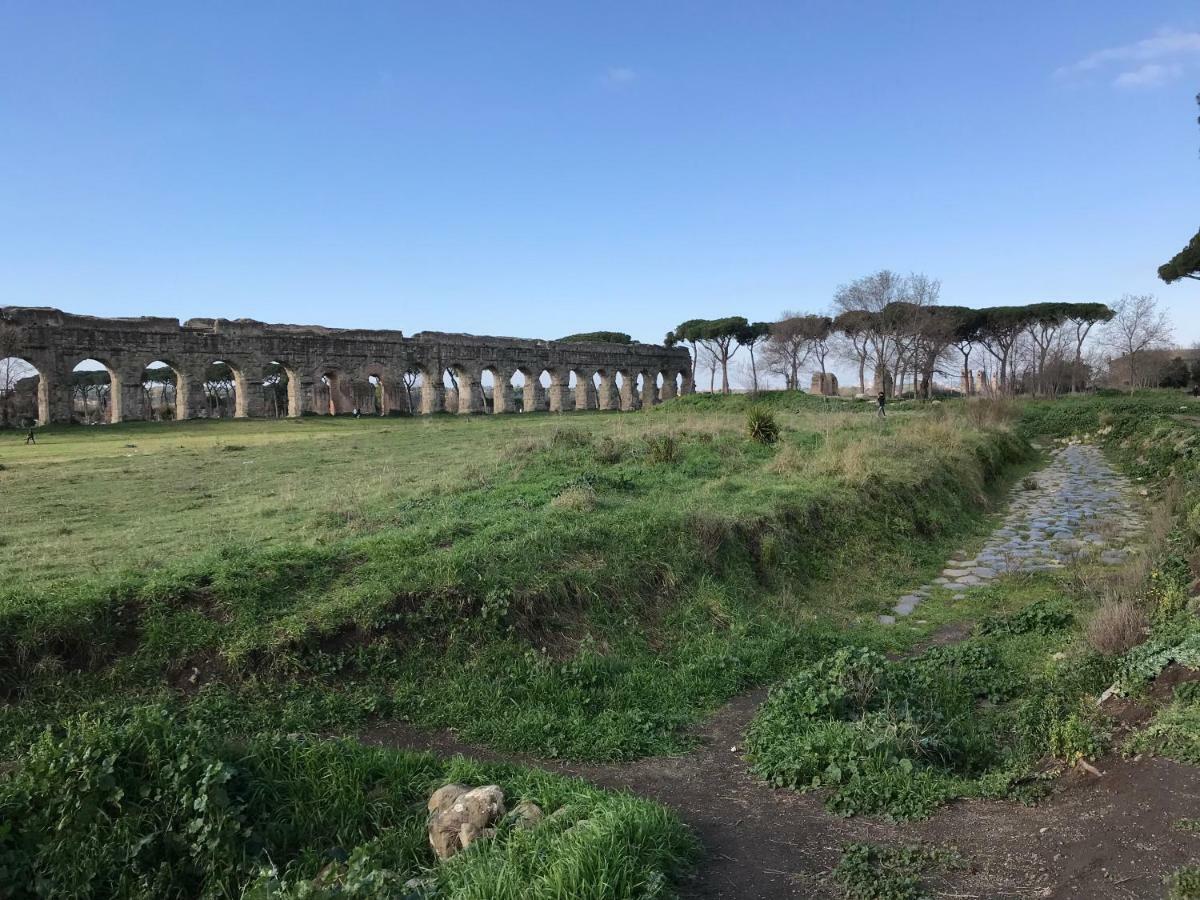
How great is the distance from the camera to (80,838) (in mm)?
3264

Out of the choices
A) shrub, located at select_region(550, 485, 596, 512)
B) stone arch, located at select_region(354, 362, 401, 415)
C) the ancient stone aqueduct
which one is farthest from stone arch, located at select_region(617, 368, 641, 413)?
shrub, located at select_region(550, 485, 596, 512)

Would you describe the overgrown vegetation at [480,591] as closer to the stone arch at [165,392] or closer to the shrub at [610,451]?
the shrub at [610,451]

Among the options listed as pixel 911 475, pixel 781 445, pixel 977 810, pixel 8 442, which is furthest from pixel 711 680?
pixel 8 442

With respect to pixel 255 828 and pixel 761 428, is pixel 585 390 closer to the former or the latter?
pixel 761 428

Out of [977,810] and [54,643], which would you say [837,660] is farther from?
[54,643]

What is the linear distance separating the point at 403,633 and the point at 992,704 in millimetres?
3972

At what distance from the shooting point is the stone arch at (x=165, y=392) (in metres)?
32.3

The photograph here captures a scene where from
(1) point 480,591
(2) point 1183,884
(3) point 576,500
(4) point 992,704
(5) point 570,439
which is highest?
(5) point 570,439

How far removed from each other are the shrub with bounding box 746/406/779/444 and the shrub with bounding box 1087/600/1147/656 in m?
9.05

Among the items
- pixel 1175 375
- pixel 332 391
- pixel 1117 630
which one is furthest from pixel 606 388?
pixel 1117 630

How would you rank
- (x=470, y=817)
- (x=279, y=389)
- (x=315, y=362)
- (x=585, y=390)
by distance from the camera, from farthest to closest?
(x=279, y=389)
(x=585, y=390)
(x=315, y=362)
(x=470, y=817)

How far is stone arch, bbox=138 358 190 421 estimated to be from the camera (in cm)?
3231

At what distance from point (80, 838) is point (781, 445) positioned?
1192 centimetres

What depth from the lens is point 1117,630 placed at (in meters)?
4.95
